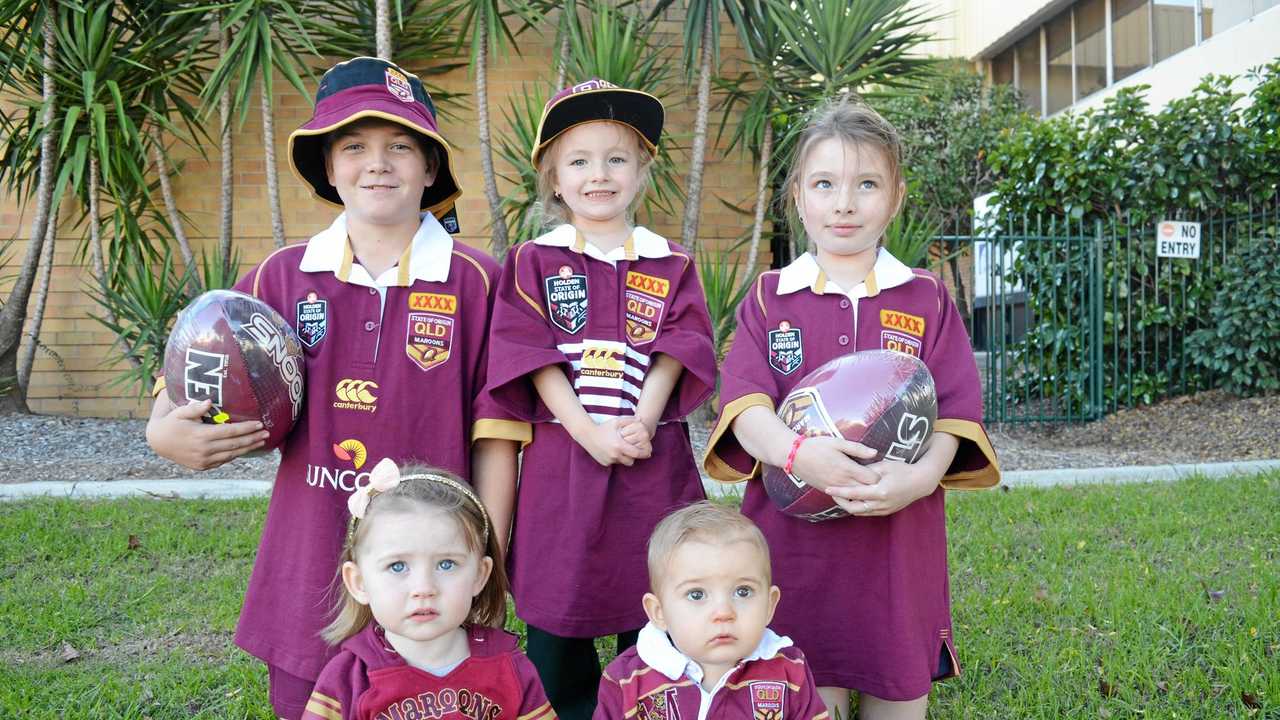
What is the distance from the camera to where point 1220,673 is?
11.0ft

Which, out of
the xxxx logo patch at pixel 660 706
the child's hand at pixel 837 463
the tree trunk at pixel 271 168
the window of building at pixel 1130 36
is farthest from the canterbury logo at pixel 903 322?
the window of building at pixel 1130 36

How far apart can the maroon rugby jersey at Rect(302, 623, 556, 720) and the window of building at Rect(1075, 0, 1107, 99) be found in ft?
60.0

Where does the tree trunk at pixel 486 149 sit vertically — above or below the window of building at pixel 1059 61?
below

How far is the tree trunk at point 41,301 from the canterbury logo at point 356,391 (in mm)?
7018

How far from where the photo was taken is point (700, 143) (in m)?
8.16

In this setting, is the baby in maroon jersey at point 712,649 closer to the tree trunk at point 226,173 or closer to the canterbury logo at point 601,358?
the canterbury logo at point 601,358

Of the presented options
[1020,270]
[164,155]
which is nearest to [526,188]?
[164,155]

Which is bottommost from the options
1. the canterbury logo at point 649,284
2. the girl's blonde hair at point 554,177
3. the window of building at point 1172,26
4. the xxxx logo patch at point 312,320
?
the xxxx logo patch at point 312,320

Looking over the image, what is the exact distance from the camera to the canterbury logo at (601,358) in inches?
108

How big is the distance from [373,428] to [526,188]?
18.3ft

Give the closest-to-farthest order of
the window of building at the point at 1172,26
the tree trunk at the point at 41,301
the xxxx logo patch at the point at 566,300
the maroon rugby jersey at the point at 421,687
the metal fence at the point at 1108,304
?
the maroon rugby jersey at the point at 421,687
the xxxx logo patch at the point at 566,300
the tree trunk at the point at 41,301
the metal fence at the point at 1108,304
the window of building at the point at 1172,26

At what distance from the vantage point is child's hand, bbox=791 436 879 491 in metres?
2.35

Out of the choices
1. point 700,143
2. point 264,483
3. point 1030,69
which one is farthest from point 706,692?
point 1030,69

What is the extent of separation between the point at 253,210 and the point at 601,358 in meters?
7.47
